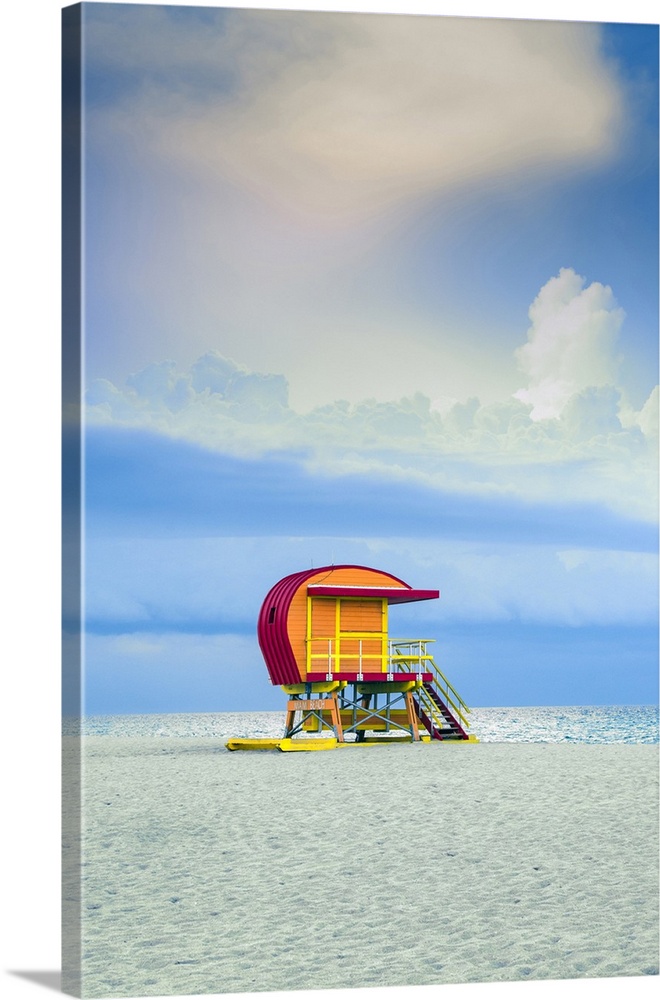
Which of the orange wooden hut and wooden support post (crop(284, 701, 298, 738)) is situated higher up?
the orange wooden hut

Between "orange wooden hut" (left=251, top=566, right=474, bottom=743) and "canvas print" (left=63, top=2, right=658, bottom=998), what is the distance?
0.23ft

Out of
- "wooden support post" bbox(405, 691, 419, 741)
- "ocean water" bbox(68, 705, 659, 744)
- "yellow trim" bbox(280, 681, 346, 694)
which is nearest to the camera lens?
Result: "yellow trim" bbox(280, 681, 346, 694)

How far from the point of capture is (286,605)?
74.4 feet

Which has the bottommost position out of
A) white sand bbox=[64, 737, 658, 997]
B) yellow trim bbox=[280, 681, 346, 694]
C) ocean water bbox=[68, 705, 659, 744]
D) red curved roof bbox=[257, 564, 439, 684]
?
ocean water bbox=[68, 705, 659, 744]

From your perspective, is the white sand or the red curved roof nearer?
the white sand

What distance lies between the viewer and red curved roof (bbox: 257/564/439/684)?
2278 centimetres

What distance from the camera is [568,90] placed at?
13.0m

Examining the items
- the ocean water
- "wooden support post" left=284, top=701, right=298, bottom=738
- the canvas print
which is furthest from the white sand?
the ocean water

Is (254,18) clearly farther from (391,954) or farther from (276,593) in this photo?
(276,593)

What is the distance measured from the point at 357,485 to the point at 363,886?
31.3 meters

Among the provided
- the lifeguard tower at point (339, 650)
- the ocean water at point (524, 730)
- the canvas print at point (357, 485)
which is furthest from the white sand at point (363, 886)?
the ocean water at point (524, 730)

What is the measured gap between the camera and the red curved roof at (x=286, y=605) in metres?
22.8

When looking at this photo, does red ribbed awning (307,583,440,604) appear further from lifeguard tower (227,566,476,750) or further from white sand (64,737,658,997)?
white sand (64,737,658,997)

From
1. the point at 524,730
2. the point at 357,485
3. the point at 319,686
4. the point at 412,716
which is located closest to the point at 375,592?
the point at 319,686
